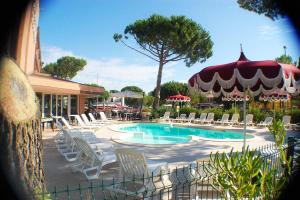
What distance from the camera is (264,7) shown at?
9891mm

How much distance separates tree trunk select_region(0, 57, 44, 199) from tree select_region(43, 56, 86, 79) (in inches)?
2243

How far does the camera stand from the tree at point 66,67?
57531 mm

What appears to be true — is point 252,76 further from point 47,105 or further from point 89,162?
point 47,105

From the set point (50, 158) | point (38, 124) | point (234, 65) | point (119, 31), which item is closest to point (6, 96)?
point (38, 124)

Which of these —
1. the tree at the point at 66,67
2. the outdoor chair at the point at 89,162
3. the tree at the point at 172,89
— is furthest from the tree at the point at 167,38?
the tree at the point at 66,67

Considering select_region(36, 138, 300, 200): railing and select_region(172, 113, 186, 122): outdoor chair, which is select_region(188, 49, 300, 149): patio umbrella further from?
select_region(172, 113, 186, 122): outdoor chair

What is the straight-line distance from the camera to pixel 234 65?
7086 millimetres

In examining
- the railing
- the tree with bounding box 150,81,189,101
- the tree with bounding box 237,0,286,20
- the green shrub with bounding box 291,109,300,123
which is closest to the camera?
the railing

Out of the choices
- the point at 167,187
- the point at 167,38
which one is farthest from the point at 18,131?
the point at 167,38

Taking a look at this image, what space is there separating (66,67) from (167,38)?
33511 mm

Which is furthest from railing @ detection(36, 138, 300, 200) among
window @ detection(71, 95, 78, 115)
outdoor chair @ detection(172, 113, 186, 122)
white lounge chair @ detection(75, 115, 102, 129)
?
window @ detection(71, 95, 78, 115)

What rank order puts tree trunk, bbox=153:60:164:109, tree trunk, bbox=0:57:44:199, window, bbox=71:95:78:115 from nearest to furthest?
tree trunk, bbox=0:57:44:199 < window, bbox=71:95:78:115 < tree trunk, bbox=153:60:164:109

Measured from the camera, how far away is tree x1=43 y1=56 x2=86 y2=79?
5753 centimetres

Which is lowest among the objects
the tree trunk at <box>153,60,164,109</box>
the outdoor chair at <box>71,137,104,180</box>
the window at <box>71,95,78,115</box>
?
the outdoor chair at <box>71,137,104,180</box>
